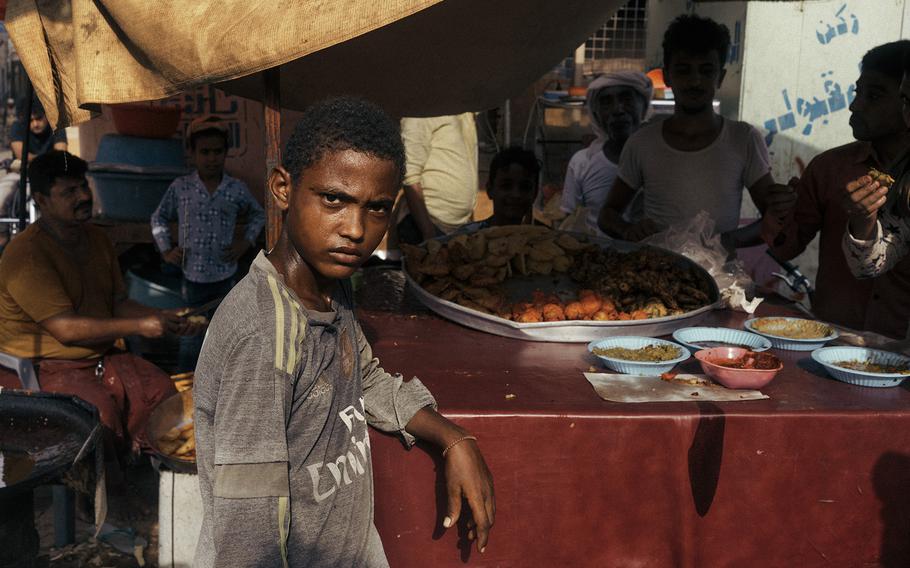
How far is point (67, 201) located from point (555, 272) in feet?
7.22

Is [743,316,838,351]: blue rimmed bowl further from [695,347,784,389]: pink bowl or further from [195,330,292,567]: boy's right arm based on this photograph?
[195,330,292,567]: boy's right arm

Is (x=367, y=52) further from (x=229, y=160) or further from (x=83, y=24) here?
(x=229, y=160)

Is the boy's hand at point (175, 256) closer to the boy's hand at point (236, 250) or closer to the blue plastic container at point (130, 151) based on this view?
the boy's hand at point (236, 250)

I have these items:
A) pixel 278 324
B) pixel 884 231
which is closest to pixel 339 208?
pixel 278 324

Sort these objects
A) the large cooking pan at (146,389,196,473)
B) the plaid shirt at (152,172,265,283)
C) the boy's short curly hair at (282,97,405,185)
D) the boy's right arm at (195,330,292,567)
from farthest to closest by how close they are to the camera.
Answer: the plaid shirt at (152,172,265,283) → the large cooking pan at (146,389,196,473) → the boy's short curly hair at (282,97,405,185) → the boy's right arm at (195,330,292,567)

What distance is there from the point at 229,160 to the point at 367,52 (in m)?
3.36

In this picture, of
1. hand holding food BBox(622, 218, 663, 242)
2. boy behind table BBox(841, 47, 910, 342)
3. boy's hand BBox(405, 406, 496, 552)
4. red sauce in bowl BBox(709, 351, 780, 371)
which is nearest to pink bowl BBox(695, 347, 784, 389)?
red sauce in bowl BBox(709, 351, 780, 371)

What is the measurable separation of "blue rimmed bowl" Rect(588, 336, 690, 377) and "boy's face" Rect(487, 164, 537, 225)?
1.78 metres

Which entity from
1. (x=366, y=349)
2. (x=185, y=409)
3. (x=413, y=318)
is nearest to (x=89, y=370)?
(x=185, y=409)

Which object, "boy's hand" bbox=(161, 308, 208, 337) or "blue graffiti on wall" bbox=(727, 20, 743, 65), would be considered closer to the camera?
"boy's hand" bbox=(161, 308, 208, 337)

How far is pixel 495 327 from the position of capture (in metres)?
2.62

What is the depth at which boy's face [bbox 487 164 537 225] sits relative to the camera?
13.3 feet

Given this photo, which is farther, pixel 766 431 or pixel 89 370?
pixel 89 370

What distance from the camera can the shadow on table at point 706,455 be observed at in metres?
1.91
